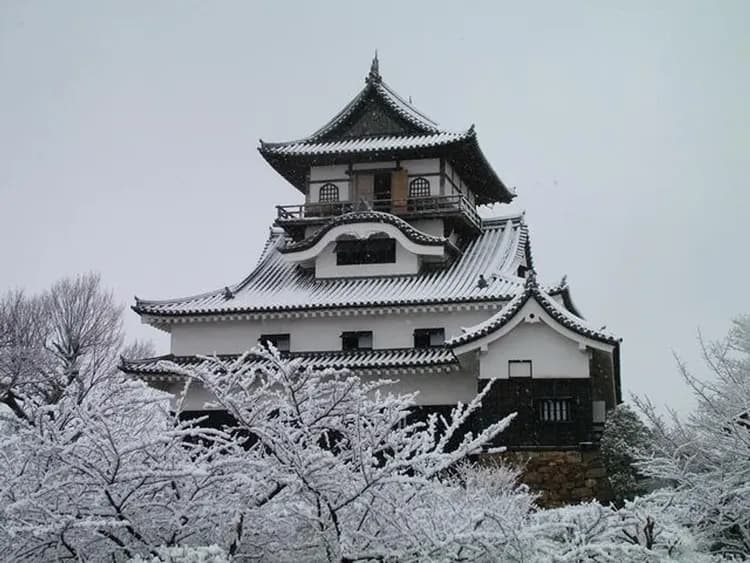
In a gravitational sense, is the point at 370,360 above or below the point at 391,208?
below

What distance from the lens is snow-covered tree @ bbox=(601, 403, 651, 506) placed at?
71.5 ft

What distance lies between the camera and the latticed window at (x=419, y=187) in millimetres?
29578

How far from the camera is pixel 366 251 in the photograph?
93.2 feet

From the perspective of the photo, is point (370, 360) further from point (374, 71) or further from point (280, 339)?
point (374, 71)

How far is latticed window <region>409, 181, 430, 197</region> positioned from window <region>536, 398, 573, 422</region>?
9.23 metres

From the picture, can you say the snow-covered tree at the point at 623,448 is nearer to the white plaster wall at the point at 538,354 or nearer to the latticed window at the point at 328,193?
the white plaster wall at the point at 538,354

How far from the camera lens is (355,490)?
6.43 m

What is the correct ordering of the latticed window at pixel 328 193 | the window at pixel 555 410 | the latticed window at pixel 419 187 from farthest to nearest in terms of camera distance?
the latticed window at pixel 328 193
the latticed window at pixel 419 187
the window at pixel 555 410

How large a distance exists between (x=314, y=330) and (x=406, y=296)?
3.03 m

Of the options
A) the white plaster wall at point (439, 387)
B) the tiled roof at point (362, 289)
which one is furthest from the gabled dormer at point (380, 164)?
the white plaster wall at point (439, 387)

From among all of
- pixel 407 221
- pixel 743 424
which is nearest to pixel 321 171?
pixel 407 221

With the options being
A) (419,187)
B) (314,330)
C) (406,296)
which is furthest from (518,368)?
(419,187)

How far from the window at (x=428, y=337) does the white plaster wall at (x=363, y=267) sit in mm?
2211

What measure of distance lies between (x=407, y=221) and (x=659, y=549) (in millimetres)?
20737
